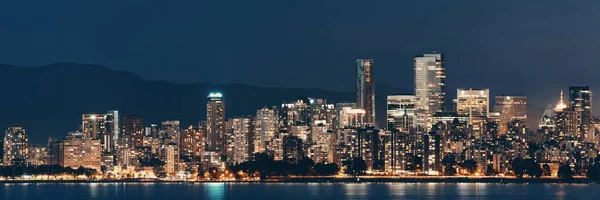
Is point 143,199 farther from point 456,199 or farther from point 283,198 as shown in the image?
point 456,199

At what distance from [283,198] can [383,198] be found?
10909 millimetres

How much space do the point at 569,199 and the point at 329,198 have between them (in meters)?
25.8

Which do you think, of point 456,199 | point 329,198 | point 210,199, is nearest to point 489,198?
point 456,199

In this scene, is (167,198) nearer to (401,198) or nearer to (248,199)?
(248,199)

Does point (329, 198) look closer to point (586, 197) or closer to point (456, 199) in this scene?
point (456, 199)

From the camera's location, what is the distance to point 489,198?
199m

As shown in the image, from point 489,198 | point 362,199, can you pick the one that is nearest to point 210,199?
point 362,199

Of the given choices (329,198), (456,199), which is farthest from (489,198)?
(329,198)

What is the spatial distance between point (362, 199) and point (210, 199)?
16.4 m

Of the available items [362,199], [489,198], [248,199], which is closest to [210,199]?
[248,199]

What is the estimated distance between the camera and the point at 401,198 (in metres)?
198

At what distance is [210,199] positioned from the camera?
19750 cm

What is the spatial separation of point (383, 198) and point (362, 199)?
4037 millimetres

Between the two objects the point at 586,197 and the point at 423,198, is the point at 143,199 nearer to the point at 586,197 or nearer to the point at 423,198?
the point at 423,198
